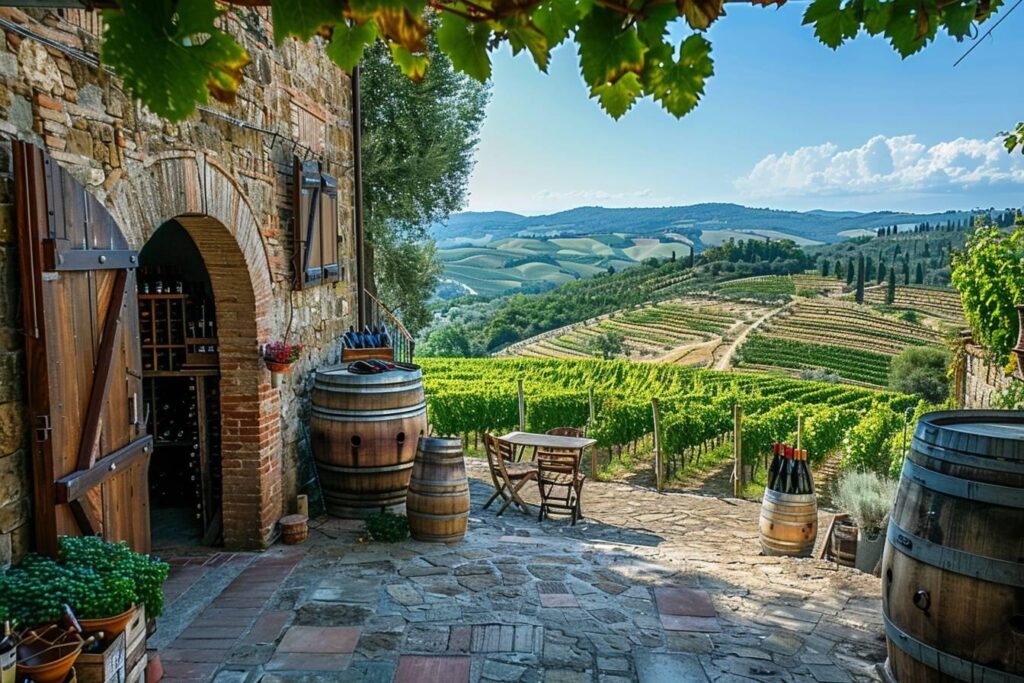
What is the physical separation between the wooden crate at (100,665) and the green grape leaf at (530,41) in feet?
7.27

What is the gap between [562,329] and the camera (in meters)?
49.5

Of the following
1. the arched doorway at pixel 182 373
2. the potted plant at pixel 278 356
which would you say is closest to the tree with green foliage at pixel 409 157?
the arched doorway at pixel 182 373

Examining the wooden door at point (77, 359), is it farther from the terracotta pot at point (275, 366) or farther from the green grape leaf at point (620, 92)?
the green grape leaf at point (620, 92)

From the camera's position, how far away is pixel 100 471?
2.87 meters

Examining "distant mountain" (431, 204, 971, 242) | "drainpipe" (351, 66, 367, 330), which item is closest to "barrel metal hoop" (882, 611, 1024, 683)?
"drainpipe" (351, 66, 367, 330)

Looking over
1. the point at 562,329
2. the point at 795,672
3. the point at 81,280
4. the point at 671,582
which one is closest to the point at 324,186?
the point at 81,280

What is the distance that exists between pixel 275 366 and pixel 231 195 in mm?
1152

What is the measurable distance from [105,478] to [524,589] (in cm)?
236

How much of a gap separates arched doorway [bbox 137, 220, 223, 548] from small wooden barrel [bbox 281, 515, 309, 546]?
0.43 m

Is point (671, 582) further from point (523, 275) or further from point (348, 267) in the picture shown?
point (523, 275)

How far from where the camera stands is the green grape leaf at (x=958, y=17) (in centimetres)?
134

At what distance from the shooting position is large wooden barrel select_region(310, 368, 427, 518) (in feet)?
18.3

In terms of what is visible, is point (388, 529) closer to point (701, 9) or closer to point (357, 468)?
point (357, 468)

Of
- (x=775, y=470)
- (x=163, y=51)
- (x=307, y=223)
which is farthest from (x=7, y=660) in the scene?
(x=775, y=470)
